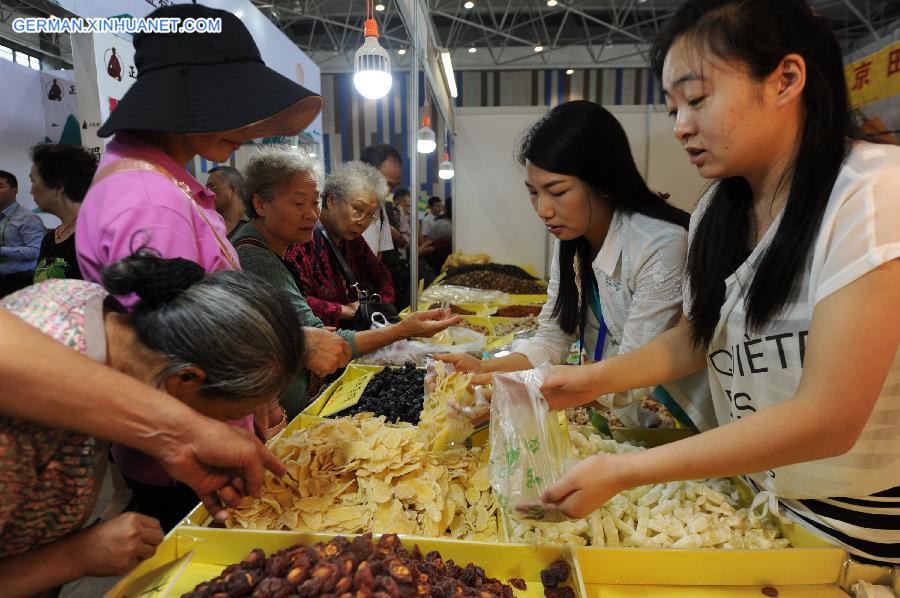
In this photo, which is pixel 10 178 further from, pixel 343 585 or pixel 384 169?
pixel 384 169

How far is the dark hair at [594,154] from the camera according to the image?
1562mm

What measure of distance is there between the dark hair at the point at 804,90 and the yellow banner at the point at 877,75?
4.96 meters

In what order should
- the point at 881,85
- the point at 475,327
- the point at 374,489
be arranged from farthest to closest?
the point at 881,85, the point at 475,327, the point at 374,489

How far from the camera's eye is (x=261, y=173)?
7.09ft

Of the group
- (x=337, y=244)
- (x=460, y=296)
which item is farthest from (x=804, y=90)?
(x=460, y=296)

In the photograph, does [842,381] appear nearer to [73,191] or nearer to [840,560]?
[840,560]

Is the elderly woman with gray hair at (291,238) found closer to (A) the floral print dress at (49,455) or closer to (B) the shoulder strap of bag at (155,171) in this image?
(B) the shoulder strap of bag at (155,171)

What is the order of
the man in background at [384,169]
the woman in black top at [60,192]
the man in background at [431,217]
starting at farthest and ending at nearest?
the man in background at [431,217] → the man in background at [384,169] → the woman in black top at [60,192]

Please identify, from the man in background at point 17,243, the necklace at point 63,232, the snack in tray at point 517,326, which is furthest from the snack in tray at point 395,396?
the man in background at point 17,243

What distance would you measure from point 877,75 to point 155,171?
20.7 ft

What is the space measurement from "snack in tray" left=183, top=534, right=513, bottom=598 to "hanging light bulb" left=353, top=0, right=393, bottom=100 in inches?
86.2

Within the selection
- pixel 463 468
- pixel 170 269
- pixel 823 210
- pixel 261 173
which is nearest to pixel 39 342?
pixel 170 269

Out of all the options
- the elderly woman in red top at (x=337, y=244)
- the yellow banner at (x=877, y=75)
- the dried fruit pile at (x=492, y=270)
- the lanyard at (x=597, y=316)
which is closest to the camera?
the lanyard at (x=597, y=316)

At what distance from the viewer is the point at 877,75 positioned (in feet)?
16.3
